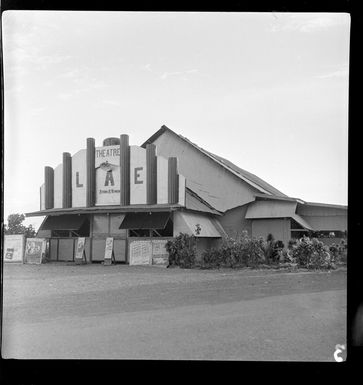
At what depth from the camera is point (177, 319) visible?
758cm

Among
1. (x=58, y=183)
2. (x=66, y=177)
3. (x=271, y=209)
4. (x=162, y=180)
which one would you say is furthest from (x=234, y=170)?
(x=58, y=183)

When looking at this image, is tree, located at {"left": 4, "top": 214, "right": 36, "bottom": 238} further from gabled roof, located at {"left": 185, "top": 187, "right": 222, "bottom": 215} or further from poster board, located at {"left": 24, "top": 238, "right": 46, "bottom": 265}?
gabled roof, located at {"left": 185, "top": 187, "right": 222, "bottom": 215}

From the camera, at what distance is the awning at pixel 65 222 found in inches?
768

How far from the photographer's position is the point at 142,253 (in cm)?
1800

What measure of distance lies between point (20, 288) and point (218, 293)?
510 cm

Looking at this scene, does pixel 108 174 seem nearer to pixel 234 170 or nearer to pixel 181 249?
pixel 181 249

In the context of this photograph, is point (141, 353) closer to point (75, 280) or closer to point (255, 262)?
point (75, 280)

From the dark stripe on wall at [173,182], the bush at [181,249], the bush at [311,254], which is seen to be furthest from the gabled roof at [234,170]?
the bush at [181,249]

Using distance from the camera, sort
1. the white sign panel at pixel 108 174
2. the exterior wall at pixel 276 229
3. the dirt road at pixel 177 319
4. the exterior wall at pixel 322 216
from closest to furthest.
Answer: the dirt road at pixel 177 319 < the exterior wall at pixel 322 216 < the exterior wall at pixel 276 229 < the white sign panel at pixel 108 174

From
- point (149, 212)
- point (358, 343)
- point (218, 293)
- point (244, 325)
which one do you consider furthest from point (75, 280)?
point (358, 343)

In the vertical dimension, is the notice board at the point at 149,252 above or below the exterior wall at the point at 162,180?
below

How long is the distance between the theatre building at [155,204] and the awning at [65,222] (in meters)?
0.04

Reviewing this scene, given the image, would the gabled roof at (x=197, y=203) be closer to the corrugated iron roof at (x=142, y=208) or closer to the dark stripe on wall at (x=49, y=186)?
the corrugated iron roof at (x=142, y=208)

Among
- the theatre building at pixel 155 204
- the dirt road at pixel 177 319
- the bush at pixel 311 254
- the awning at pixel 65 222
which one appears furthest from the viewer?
the awning at pixel 65 222
